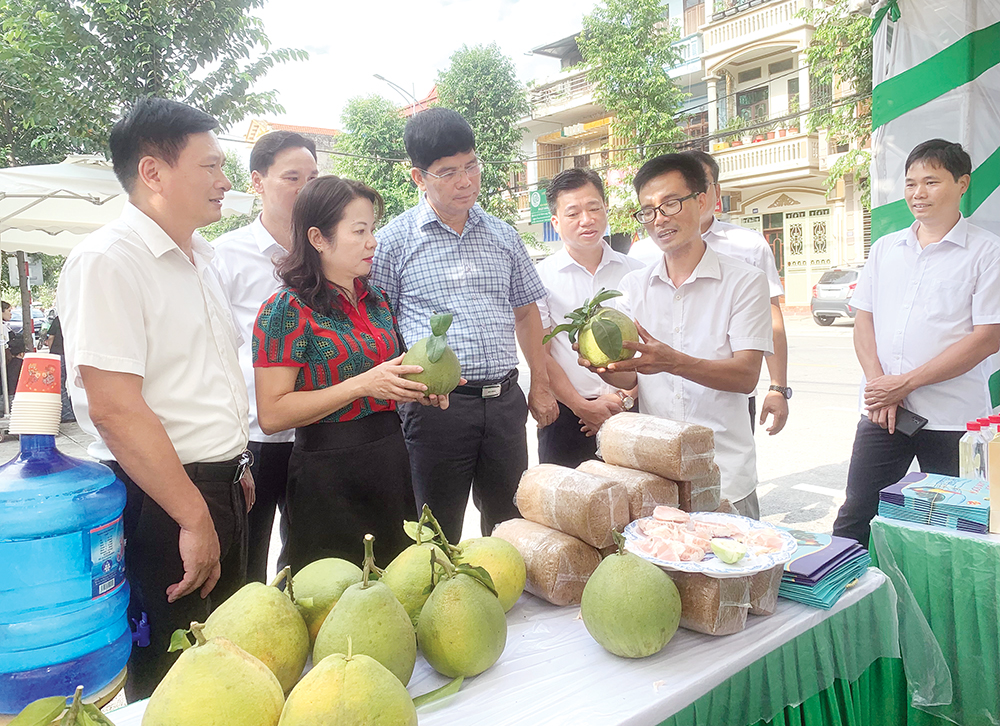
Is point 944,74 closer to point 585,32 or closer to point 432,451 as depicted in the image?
point 432,451

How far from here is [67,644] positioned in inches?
53.8

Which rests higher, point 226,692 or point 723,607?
point 226,692

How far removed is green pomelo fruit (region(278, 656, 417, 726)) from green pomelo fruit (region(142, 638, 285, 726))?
4 centimetres

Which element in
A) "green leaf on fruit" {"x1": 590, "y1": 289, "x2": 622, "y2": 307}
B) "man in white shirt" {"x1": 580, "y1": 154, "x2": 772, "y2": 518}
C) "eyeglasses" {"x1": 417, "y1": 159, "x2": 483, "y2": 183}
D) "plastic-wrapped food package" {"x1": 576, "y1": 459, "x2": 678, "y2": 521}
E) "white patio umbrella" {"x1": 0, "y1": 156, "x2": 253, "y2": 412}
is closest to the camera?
"plastic-wrapped food package" {"x1": 576, "y1": 459, "x2": 678, "y2": 521}

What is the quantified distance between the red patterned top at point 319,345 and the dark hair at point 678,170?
3.40 ft

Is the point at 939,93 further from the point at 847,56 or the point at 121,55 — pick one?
the point at 847,56

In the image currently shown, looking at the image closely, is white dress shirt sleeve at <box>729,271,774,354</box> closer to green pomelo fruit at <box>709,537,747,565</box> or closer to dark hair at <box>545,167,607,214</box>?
green pomelo fruit at <box>709,537,747,565</box>

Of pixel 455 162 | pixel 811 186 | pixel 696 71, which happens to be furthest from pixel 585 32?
pixel 455 162

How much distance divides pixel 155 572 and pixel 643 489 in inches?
45.7

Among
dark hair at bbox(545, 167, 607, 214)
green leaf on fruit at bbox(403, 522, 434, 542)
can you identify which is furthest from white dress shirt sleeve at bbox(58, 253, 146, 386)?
dark hair at bbox(545, 167, 607, 214)

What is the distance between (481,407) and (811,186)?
18.8 m

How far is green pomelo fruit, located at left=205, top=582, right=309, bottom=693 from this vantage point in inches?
43.1

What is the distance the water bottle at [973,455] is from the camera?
239cm

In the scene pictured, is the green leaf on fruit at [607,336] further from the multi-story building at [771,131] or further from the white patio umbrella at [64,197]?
the multi-story building at [771,131]
